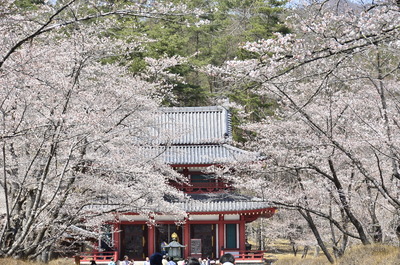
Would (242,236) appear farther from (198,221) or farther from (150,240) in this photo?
(150,240)

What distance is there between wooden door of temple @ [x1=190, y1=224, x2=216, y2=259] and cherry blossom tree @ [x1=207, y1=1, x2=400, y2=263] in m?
4.94

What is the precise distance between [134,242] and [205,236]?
10.8 feet

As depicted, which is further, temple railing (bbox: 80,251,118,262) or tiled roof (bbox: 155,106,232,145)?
tiled roof (bbox: 155,106,232,145)

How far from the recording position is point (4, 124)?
7.44 meters

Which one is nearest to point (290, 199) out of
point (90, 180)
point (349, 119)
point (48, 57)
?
point (349, 119)

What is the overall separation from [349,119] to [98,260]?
47.3 ft

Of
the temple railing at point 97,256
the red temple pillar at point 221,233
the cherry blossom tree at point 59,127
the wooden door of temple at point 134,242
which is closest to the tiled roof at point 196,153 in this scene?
the red temple pillar at point 221,233

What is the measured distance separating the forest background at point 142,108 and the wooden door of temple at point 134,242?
823 cm

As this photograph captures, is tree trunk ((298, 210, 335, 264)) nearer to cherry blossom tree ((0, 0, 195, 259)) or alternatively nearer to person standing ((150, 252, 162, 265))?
cherry blossom tree ((0, 0, 195, 259))

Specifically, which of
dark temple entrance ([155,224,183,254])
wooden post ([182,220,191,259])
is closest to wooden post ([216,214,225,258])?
wooden post ([182,220,191,259])

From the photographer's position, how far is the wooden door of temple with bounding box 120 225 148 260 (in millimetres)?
24562

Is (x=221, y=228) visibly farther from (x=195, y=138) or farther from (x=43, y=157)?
(x=43, y=157)

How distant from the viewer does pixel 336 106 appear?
12.2 metres

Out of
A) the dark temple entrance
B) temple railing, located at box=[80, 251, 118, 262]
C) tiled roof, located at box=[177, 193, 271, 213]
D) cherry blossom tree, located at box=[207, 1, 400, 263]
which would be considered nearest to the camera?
cherry blossom tree, located at box=[207, 1, 400, 263]
